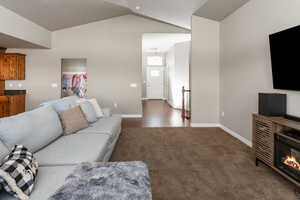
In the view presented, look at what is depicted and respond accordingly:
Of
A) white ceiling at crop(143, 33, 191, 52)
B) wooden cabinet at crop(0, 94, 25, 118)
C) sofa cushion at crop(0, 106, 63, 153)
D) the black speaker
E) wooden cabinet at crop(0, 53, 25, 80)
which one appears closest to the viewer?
sofa cushion at crop(0, 106, 63, 153)

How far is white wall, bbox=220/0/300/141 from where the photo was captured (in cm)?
298

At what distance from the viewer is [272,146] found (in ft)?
8.47

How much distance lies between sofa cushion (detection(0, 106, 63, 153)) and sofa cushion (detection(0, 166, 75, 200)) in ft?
1.26

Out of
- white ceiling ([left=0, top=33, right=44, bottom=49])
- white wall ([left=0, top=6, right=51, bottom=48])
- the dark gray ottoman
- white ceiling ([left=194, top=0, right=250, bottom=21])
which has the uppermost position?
white ceiling ([left=194, top=0, right=250, bottom=21])

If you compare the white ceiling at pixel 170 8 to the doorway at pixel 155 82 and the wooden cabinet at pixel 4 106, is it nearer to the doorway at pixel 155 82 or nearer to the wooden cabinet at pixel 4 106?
the wooden cabinet at pixel 4 106

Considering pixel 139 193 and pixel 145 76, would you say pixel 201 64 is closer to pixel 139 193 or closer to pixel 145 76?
pixel 139 193

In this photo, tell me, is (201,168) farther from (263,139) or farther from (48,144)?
(48,144)

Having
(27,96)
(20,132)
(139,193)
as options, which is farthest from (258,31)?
(27,96)

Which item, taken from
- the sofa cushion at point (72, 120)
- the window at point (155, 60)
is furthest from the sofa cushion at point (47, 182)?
the window at point (155, 60)

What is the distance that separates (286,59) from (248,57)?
50.0 inches

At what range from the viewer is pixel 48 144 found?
2.48 metres

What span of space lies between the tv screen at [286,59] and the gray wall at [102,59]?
14.9 feet

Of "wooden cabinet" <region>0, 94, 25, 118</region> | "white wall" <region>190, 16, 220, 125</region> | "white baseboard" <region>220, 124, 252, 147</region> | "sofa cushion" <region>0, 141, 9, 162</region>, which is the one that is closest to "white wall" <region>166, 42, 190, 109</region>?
"white wall" <region>190, 16, 220, 125</region>

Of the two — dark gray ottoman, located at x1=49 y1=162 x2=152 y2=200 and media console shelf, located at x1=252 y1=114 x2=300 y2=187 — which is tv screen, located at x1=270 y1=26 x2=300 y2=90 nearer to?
media console shelf, located at x1=252 y1=114 x2=300 y2=187
